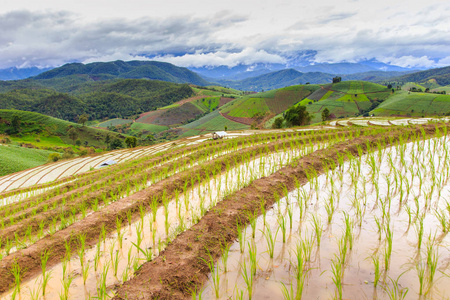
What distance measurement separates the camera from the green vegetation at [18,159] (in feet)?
126

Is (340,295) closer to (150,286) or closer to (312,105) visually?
(150,286)

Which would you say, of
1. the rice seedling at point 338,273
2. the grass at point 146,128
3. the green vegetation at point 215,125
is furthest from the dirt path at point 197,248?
the grass at point 146,128

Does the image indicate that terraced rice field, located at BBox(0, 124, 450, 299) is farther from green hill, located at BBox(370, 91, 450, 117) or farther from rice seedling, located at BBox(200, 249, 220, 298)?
green hill, located at BBox(370, 91, 450, 117)

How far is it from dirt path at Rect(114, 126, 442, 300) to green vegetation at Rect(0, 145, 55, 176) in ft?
148

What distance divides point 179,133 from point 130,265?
420 ft

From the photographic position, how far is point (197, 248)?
4480 millimetres

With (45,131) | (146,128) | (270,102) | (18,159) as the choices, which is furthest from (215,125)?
(18,159)

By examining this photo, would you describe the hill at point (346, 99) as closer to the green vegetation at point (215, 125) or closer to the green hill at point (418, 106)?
the green hill at point (418, 106)

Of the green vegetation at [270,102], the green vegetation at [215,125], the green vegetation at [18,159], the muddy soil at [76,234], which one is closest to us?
the muddy soil at [76,234]

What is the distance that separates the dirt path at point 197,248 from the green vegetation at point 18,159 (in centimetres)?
4505

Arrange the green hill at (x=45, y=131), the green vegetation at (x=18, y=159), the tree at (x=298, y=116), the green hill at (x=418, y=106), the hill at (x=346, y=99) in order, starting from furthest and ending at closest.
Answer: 1. the hill at (x=346, y=99)
2. the green hill at (x=45, y=131)
3. the green hill at (x=418, y=106)
4. the tree at (x=298, y=116)
5. the green vegetation at (x=18, y=159)

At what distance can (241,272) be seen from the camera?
157 inches

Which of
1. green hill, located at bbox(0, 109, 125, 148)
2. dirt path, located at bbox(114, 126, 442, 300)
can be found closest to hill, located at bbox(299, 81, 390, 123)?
green hill, located at bbox(0, 109, 125, 148)

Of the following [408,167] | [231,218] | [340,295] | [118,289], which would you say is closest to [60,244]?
[118,289]
